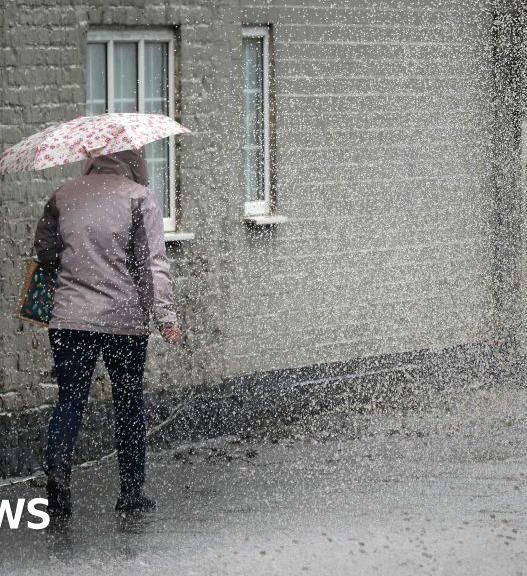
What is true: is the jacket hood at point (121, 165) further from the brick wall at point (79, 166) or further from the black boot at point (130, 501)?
the brick wall at point (79, 166)

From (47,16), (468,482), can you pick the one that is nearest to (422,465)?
(468,482)

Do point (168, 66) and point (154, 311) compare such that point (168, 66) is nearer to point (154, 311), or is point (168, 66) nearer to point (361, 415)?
point (361, 415)

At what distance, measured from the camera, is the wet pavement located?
8555 mm

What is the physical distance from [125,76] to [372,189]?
10.4 feet

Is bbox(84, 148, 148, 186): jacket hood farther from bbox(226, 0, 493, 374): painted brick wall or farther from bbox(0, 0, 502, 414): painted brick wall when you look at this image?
bbox(226, 0, 493, 374): painted brick wall

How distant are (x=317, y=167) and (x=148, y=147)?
1956 millimetres

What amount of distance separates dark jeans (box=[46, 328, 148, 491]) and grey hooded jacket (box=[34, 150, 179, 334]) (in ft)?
0.26

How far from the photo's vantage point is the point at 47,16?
43.7 ft

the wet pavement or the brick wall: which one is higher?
the brick wall

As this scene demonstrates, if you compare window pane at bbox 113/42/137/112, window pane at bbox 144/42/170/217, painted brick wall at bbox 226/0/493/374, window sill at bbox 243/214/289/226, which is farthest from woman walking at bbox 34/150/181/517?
window sill at bbox 243/214/289/226

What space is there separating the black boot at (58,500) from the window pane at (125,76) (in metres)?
5.20

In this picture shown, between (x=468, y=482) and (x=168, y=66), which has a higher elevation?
(x=168, y=66)

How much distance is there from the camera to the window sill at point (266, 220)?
15.6m

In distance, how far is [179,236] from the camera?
47.9 ft
